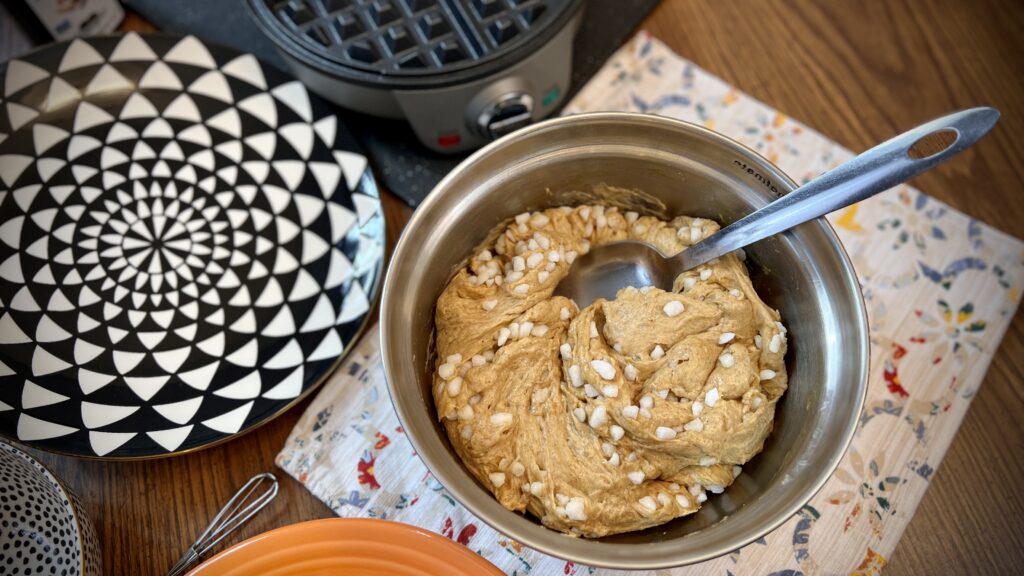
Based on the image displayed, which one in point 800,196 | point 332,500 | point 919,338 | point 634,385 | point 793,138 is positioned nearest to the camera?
point 800,196

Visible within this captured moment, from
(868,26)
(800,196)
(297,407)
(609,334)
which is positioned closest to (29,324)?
(297,407)

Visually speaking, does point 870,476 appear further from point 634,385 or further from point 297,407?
point 297,407

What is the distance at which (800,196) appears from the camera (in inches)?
34.9

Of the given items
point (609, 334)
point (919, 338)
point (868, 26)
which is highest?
point (868, 26)

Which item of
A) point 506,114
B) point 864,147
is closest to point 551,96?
point 506,114

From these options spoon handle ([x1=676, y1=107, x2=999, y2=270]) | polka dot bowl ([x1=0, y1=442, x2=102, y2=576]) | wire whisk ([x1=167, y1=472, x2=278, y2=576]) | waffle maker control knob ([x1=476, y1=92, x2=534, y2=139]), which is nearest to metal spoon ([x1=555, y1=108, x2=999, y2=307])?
spoon handle ([x1=676, y1=107, x2=999, y2=270])

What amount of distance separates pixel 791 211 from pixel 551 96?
1.72 ft

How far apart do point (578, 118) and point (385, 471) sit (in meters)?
0.64

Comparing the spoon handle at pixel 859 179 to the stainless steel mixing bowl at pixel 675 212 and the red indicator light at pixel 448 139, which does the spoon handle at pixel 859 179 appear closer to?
the stainless steel mixing bowl at pixel 675 212

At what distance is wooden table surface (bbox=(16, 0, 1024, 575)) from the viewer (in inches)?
43.5

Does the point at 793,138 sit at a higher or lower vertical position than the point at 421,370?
higher

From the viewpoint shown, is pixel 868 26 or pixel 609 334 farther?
pixel 868 26

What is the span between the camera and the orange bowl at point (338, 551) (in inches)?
37.4

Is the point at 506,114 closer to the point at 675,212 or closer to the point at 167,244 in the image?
the point at 675,212
